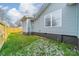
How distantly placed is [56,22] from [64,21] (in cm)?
10

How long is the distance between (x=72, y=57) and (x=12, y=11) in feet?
3.00

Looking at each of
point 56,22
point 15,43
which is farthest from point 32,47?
point 56,22

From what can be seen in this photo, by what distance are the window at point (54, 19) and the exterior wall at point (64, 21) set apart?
0.04 meters

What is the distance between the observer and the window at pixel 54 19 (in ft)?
8.13

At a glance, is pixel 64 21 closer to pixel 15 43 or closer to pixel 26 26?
pixel 26 26

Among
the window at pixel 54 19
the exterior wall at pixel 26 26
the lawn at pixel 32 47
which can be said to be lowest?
the lawn at pixel 32 47

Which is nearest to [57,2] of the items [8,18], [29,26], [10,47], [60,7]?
[60,7]

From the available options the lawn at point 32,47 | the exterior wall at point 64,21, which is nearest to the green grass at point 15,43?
the lawn at point 32,47

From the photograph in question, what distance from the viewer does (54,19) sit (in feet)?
8.21

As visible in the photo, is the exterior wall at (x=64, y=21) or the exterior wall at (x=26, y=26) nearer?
the exterior wall at (x=64, y=21)

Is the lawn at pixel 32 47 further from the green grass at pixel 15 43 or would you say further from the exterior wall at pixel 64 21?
the exterior wall at pixel 64 21

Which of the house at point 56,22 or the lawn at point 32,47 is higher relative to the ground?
the house at point 56,22

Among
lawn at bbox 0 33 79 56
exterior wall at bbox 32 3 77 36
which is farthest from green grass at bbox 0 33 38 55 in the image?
exterior wall at bbox 32 3 77 36

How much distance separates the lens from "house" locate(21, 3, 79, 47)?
2.42 m
